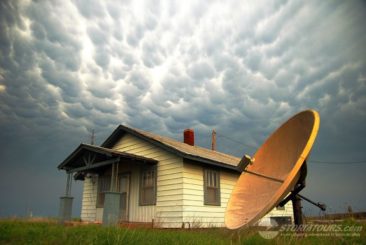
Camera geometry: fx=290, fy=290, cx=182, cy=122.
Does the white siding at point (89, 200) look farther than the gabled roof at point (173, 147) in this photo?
Yes

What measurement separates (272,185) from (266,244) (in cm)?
156

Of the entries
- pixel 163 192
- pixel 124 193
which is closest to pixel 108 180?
pixel 124 193

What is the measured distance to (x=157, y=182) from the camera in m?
12.8

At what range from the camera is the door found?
44.2 feet

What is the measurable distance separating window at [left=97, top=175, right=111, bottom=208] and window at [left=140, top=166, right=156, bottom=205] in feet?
8.76

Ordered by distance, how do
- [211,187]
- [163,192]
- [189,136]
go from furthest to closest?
[189,136] < [211,187] < [163,192]

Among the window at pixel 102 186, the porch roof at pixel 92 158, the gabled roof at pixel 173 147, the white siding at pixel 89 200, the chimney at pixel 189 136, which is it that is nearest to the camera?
the gabled roof at pixel 173 147

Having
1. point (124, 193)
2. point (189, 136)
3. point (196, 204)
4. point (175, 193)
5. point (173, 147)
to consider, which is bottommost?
point (196, 204)

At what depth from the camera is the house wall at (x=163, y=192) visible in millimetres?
11633

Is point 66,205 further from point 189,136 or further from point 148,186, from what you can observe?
point 189,136

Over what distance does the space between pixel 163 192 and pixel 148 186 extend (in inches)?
41.8

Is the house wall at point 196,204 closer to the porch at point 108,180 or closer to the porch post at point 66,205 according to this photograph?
the porch at point 108,180

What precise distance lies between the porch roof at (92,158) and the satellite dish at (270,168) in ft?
20.5

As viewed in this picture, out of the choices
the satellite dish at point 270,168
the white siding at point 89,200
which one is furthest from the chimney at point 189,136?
the satellite dish at point 270,168
